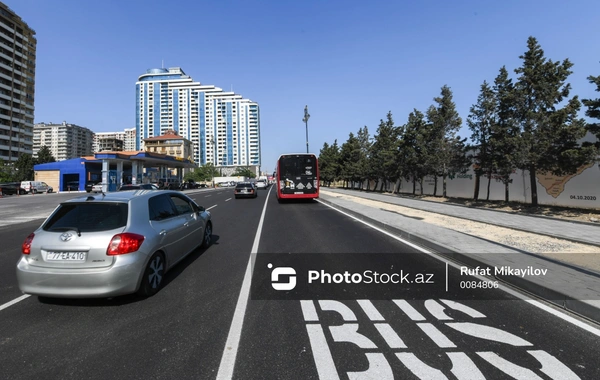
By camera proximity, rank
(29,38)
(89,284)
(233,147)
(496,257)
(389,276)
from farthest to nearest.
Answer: (233,147)
(29,38)
(496,257)
(389,276)
(89,284)

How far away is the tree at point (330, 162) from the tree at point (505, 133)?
4211 centimetres

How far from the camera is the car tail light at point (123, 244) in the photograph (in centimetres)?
407

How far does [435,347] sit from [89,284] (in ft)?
13.4

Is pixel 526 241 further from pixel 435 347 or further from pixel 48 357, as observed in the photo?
pixel 48 357

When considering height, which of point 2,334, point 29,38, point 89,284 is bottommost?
point 2,334

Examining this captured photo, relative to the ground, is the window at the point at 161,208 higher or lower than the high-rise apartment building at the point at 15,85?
lower

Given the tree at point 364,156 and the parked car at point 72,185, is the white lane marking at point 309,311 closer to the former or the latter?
the tree at point 364,156

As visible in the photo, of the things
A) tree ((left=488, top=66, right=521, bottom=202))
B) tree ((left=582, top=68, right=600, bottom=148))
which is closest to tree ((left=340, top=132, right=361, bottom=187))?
tree ((left=488, top=66, right=521, bottom=202))

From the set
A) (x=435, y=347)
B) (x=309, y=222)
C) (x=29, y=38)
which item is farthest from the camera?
(x=29, y=38)

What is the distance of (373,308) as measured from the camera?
4.09 meters

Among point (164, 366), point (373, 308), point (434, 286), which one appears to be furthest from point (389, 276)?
point (164, 366)

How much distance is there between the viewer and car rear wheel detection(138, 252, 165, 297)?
14.5ft

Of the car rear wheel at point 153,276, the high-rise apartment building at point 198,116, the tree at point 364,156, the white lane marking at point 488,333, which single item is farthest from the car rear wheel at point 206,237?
the high-rise apartment building at point 198,116

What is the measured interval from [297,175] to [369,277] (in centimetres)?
1643
